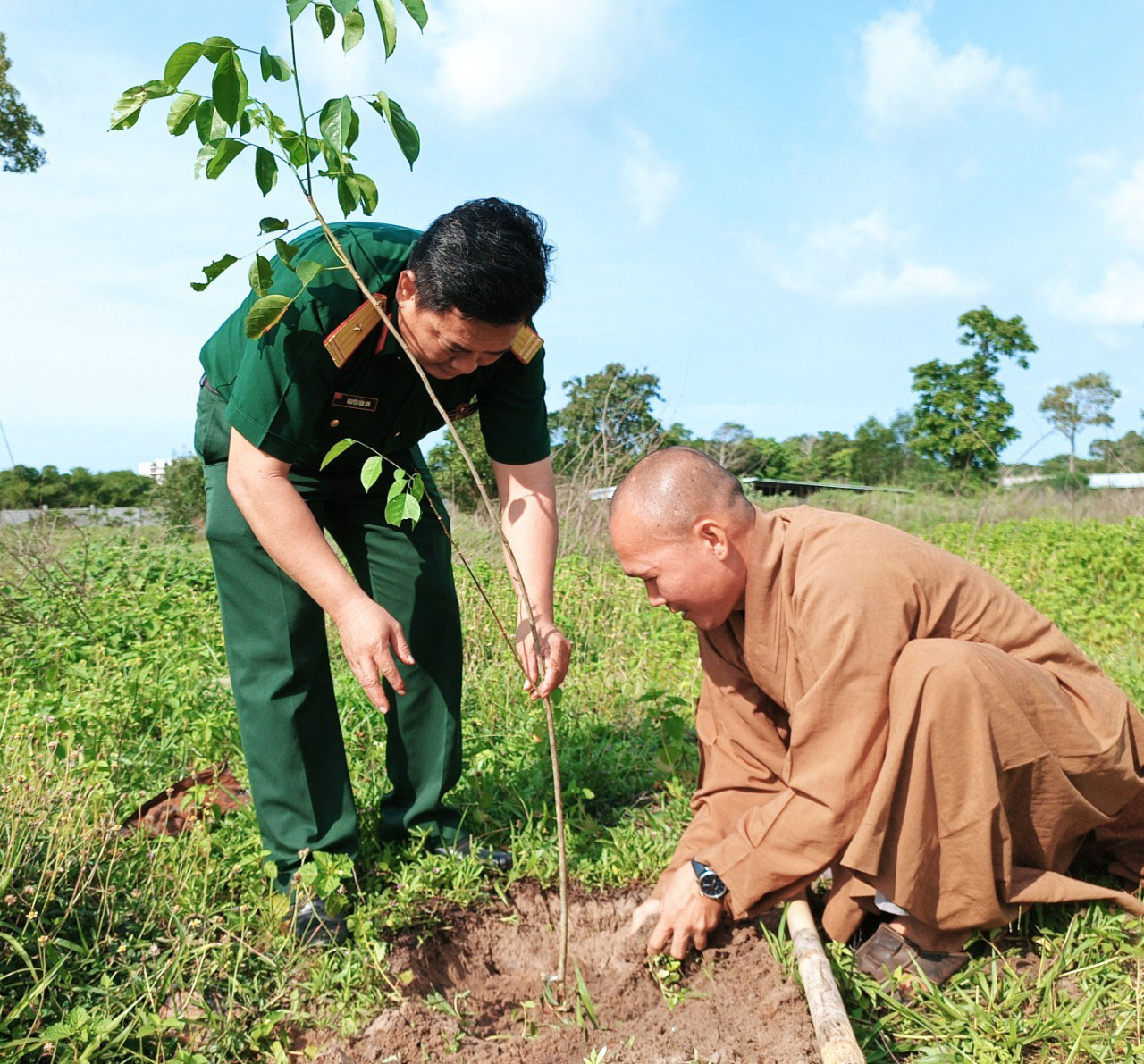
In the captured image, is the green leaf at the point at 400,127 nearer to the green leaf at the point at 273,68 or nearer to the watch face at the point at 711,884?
the green leaf at the point at 273,68

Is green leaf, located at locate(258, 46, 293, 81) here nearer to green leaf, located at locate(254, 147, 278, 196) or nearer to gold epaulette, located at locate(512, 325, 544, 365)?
green leaf, located at locate(254, 147, 278, 196)

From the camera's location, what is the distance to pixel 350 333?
240 centimetres

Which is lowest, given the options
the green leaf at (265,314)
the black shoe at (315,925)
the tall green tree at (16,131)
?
the black shoe at (315,925)

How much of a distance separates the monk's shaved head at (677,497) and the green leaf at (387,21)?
105cm

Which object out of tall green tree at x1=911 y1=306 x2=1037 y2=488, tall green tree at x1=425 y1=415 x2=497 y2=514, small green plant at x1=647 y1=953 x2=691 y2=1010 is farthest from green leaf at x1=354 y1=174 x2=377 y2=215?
tall green tree at x1=911 y1=306 x2=1037 y2=488

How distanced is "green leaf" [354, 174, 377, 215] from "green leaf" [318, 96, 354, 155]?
0.10 meters

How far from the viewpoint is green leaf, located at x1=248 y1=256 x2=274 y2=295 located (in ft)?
6.86

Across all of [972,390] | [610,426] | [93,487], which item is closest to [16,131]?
[93,487]

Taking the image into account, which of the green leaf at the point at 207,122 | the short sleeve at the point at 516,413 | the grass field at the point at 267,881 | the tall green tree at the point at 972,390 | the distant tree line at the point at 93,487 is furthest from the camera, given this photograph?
the tall green tree at the point at 972,390

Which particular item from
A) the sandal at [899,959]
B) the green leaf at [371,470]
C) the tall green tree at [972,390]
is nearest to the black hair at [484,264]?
the green leaf at [371,470]

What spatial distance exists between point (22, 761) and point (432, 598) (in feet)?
4.29

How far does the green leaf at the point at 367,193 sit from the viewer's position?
210 centimetres

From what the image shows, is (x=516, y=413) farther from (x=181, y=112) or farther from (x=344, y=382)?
(x=181, y=112)

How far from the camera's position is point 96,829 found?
2.55 metres
